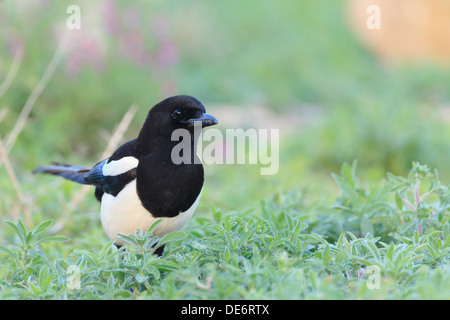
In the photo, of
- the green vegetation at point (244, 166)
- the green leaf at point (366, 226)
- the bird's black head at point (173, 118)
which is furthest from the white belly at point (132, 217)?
the green leaf at point (366, 226)

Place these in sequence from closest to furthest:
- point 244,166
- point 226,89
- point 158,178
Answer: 1. point 158,178
2. point 244,166
3. point 226,89

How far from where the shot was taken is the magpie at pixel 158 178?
268 cm

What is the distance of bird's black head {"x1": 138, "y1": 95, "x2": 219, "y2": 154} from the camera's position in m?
2.76

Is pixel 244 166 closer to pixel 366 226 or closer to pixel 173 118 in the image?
pixel 366 226

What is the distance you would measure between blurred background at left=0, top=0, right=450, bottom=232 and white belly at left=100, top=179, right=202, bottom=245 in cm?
88

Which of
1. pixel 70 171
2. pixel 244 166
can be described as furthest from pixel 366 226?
pixel 244 166

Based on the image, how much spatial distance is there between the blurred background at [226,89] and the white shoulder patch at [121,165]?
0.79 metres

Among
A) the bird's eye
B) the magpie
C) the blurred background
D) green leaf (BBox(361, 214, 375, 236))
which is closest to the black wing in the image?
the magpie

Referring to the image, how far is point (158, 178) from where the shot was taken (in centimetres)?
268

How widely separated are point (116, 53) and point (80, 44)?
457 millimetres

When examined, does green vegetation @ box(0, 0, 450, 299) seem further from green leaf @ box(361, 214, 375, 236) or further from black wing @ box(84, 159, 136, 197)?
black wing @ box(84, 159, 136, 197)

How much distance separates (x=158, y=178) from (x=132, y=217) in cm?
20

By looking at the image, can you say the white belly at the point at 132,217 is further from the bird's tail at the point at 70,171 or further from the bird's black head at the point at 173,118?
the bird's tail at the point at 70,171

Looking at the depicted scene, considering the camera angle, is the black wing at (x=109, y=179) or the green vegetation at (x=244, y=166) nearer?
the green vegetation at (x=244, y=166)
